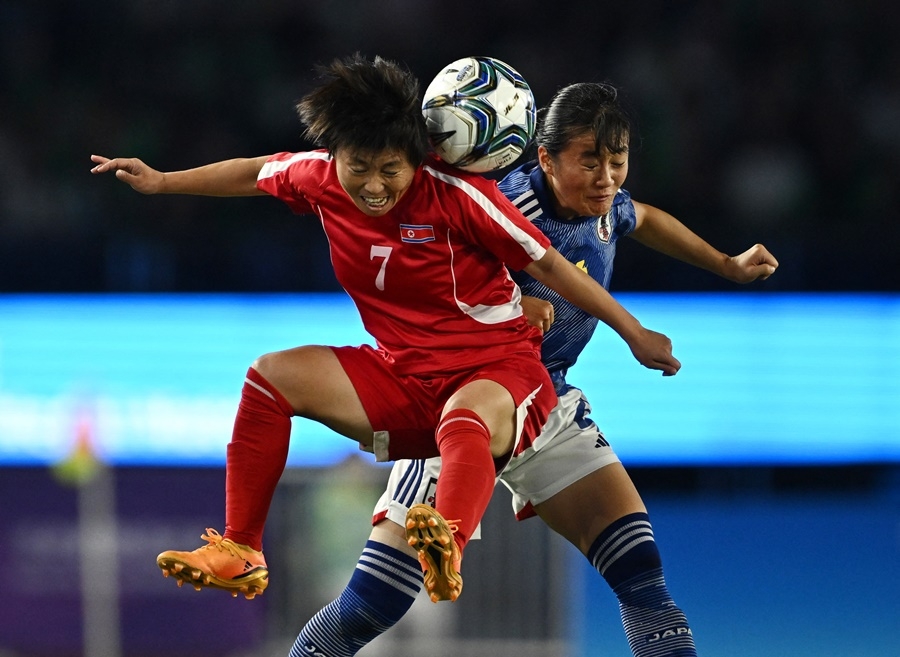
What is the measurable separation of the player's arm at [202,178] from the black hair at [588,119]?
2.53 feet

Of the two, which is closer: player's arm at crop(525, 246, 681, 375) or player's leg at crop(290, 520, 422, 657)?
player's arm at crop(525, 246, 681, 375)

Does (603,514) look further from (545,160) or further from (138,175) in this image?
(138,175)

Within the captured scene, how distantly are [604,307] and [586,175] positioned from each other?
47 centimetres

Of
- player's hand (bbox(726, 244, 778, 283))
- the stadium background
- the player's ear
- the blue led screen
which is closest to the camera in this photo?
the player's ear

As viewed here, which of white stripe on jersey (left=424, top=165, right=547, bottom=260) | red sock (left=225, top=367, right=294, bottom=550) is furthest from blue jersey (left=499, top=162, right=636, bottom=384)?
red sock (left=225, top=367, right=294, bottom=550)

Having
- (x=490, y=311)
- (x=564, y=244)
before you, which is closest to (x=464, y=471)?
(x=490, y=311)

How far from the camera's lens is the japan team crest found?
12.3 feet

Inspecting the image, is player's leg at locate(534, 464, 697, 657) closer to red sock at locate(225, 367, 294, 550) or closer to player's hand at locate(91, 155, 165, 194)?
red sock at locate(225, 367, 294, 550)

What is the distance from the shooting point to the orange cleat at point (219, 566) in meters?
3.17

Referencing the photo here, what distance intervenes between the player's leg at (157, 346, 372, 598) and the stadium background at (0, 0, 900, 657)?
246 centimetres

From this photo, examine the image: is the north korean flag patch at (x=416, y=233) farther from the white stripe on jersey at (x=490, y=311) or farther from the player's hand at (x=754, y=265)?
the player's hand at (x=754, y=265)

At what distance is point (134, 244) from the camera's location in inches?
327

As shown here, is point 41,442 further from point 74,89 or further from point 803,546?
point 803,546

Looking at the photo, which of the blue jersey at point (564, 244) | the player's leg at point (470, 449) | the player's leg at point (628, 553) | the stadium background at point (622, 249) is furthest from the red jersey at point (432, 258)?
the stadium background at point (622, 249)
